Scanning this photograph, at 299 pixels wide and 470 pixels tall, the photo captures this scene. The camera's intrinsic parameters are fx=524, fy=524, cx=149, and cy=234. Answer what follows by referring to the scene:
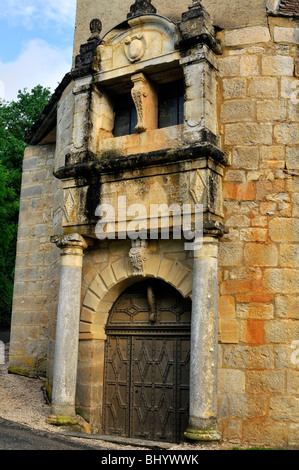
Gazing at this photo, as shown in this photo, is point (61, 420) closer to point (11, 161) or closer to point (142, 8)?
point (142, 8)

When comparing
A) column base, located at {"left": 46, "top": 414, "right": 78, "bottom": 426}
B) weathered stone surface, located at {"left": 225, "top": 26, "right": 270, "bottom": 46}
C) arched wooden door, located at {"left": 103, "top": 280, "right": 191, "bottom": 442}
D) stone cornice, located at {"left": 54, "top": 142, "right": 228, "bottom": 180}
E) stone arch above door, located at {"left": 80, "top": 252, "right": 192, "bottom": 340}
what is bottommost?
column base, located at {"left": 46, "top": 414, "right": 78, "bottom": 426}

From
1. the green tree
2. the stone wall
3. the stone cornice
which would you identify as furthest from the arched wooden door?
the green tree

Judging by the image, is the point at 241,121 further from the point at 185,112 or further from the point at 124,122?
the point at 124,122

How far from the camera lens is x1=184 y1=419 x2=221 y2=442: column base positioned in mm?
5676

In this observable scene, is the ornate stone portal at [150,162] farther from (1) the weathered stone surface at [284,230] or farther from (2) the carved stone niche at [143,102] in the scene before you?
(1) the weathered stone surface at [284,230]

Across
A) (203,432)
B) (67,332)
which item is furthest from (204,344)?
(67,332)

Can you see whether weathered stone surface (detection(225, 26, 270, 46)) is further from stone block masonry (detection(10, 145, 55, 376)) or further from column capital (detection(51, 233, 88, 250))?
stone block masonry (detection(10, 145, 55, 376))

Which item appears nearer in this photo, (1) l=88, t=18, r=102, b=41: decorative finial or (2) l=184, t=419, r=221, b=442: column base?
(2) l=184, t=419, r=221, b=442: column base

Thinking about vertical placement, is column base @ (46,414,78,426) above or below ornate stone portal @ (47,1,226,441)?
below

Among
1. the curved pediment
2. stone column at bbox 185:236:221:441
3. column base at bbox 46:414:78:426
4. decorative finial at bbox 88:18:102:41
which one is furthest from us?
decorative finial at bbox 88:18:102:41

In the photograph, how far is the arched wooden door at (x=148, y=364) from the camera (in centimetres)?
678

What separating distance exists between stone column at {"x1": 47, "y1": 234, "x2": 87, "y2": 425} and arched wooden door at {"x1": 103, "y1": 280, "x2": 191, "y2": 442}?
655mm

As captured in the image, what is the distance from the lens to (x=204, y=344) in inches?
235

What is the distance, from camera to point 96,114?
24.5 ft
